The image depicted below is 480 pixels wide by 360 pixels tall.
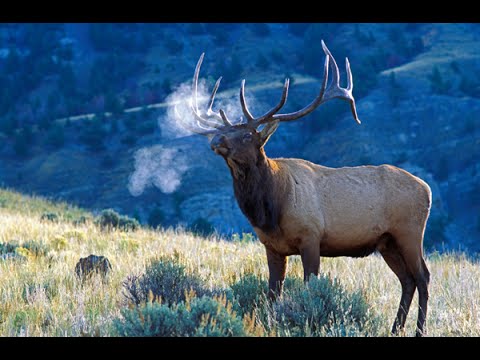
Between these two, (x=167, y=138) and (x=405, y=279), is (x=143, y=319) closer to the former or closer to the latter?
(x=405, y=279)

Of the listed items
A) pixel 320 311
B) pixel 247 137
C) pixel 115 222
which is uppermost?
pixel 115 222

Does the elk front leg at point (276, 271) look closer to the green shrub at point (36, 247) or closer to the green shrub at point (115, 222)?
the green shrub at point (36, 247)

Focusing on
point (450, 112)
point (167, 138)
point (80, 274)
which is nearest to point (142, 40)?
point (167, 138)

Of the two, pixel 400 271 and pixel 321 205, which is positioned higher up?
pixel 321 205

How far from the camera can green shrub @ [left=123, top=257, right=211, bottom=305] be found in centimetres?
658

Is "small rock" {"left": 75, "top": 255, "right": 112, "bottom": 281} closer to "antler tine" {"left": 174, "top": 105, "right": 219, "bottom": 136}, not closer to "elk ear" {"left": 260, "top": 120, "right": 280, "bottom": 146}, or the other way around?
"antler tine" {"left": 174, "top": 105, "right": 219, "bottom": 136}

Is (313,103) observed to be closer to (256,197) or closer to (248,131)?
(248,131)

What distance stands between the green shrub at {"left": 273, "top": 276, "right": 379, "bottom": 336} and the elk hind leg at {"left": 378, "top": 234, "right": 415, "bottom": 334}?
37.1 inches

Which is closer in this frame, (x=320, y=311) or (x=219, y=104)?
(x=320, y=311)

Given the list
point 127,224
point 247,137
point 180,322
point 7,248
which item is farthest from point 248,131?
point 127,224

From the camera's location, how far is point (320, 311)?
18.9ft

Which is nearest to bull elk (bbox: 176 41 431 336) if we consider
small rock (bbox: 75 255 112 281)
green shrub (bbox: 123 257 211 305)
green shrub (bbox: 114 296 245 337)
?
green shrub (bbox: 123 257 211 305)

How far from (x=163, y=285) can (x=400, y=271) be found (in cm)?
242

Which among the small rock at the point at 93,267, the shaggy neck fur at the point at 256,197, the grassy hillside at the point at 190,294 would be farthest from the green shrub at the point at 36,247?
the shaggy neck fur at the point at 256,197
